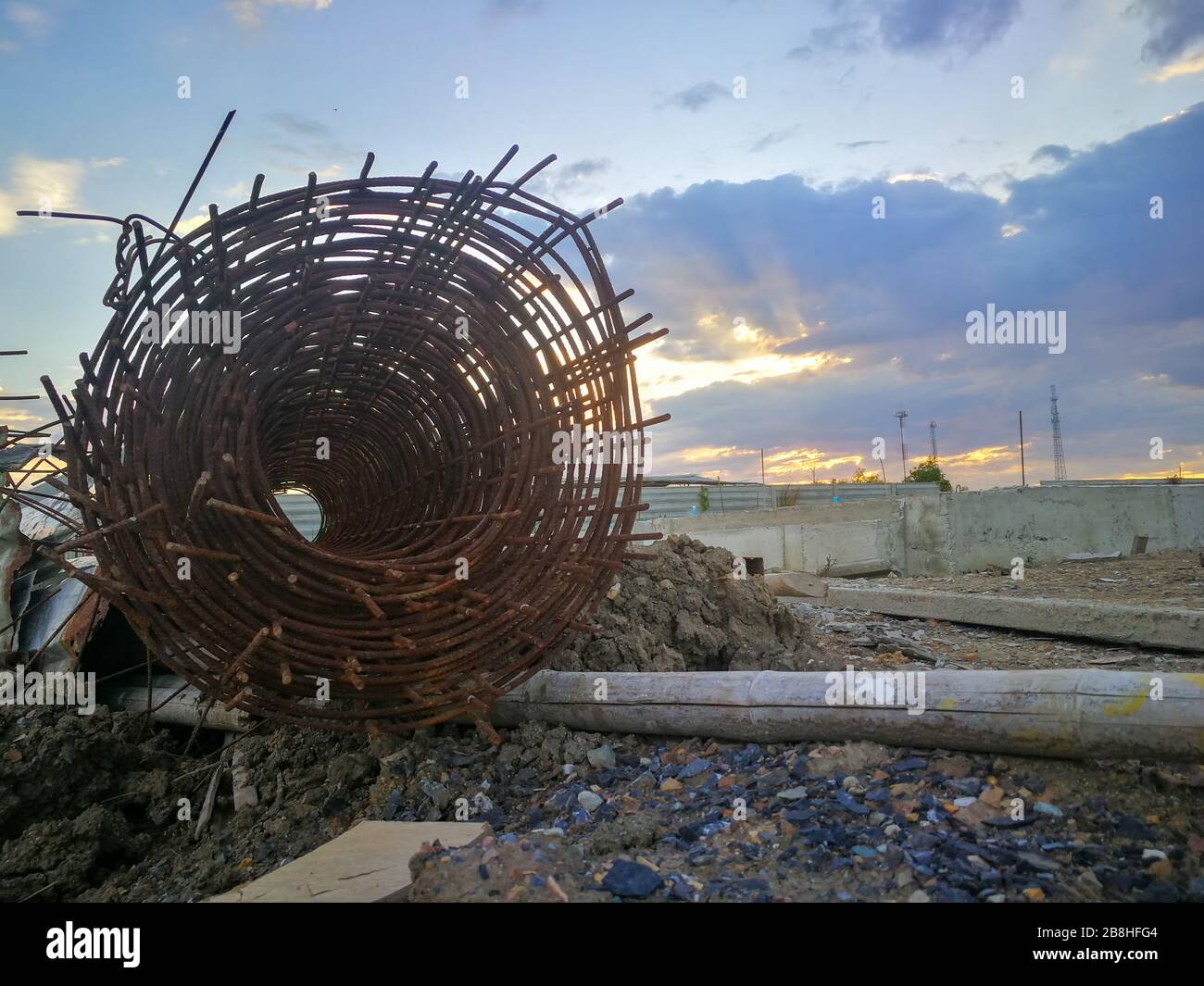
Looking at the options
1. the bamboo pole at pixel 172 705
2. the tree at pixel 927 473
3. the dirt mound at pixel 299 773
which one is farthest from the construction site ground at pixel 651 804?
the tree at pixel 927 473

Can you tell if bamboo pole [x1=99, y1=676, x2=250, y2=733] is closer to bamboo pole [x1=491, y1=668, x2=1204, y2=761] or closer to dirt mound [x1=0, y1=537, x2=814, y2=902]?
dirt mound [x1=0, y1=537, x2=814, y2=902]

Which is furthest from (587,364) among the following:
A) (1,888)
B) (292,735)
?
(1,888)

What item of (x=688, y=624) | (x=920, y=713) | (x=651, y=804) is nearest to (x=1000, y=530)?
(x=688, y=624)

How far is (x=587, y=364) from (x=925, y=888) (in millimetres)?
2584

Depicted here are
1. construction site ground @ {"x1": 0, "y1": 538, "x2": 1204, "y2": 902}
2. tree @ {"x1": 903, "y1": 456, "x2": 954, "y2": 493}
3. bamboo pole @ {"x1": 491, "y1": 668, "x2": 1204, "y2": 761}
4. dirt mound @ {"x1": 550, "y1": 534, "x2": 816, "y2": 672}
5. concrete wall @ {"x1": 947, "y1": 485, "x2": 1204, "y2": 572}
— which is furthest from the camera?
tree @ {"x1": 903, "y1": 456, "x2": 954, "y2": 493}

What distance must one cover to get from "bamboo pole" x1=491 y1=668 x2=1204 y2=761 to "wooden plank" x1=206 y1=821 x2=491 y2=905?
1004mm

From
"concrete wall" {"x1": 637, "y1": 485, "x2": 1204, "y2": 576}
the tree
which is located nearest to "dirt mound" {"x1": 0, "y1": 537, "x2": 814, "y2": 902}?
"concrete wall" {"x1": 637, "y1": 485, "x2": 1204, "y2": 576}

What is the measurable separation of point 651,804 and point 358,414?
2.66m

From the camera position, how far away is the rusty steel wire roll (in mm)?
3262

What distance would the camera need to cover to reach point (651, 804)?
10.6 ft

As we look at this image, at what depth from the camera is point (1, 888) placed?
396cm

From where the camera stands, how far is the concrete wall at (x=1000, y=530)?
1276cm

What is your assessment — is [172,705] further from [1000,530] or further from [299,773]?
[1000,530]
